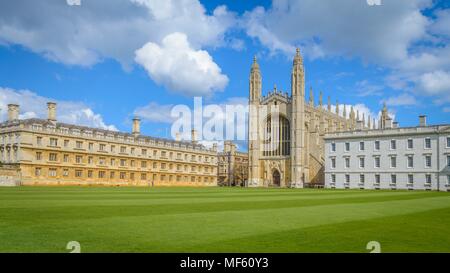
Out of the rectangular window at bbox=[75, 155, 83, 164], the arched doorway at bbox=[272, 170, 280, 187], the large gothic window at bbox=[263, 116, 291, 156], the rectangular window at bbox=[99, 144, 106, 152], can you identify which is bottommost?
the arched doorway at bbox=[272, 170, 280, 187]

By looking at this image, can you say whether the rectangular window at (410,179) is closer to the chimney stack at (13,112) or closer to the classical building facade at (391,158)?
the classical building facade at (391,158)

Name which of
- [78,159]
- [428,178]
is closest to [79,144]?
[78,159]

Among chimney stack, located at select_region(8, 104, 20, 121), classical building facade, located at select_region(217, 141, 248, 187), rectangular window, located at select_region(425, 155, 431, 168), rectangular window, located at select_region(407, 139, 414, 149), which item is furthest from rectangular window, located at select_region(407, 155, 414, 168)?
chimney stack, located at select_region(8, 104, 20, 121)

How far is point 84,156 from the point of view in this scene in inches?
2442

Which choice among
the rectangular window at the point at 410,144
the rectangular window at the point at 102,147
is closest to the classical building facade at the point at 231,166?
Result: the rectangular window at the point at 102,147

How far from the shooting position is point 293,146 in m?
80.1

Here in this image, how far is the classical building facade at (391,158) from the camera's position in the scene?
5738 cm

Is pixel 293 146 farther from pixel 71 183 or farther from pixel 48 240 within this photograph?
pixel 48 240

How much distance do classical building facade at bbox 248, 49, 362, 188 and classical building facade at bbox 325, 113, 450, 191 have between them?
407 inches

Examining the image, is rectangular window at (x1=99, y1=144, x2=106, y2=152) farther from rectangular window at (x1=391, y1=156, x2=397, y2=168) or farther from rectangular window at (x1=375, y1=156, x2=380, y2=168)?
rectangular window at (x1=391, y1=156, x2=397, y2=168)

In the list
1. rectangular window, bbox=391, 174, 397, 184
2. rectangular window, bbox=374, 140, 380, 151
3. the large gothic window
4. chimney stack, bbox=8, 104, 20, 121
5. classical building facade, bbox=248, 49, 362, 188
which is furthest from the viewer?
the large gothic window

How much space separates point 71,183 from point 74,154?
4.29 meters

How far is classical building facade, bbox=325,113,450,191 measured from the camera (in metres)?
57.4

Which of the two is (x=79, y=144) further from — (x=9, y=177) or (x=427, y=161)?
(x=427, y=161)
